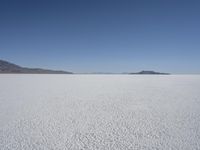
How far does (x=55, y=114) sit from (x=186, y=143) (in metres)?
2.30

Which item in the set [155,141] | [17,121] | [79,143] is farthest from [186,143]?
[17,121]

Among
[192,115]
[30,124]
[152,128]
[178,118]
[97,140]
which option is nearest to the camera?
[97,140]

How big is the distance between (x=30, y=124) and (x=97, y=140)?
4.05 ft

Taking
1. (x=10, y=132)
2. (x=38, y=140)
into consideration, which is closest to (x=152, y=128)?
(x=38, y=140)

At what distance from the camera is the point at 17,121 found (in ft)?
9.63

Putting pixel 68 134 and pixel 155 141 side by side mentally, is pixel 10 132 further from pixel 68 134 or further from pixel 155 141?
pixel 155 141

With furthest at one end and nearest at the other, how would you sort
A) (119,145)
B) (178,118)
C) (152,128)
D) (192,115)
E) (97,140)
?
(192,115)
(178,118)
(152,128)
(97,140)
(119,145)

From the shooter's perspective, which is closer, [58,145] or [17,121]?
[58,145]

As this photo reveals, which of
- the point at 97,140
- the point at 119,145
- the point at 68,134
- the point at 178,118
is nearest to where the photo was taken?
the point at 119,145

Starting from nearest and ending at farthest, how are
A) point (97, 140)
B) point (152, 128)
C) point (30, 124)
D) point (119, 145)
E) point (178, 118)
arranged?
point (119, 145) < point (97, 140) < point (152, 128) < point (30, 124) < point (178, 118)

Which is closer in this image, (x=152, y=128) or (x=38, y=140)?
(x=38, y=140)

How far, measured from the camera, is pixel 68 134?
2.37 metres

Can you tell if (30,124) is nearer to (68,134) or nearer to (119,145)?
(68,134)

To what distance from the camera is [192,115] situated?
10.9 ft
